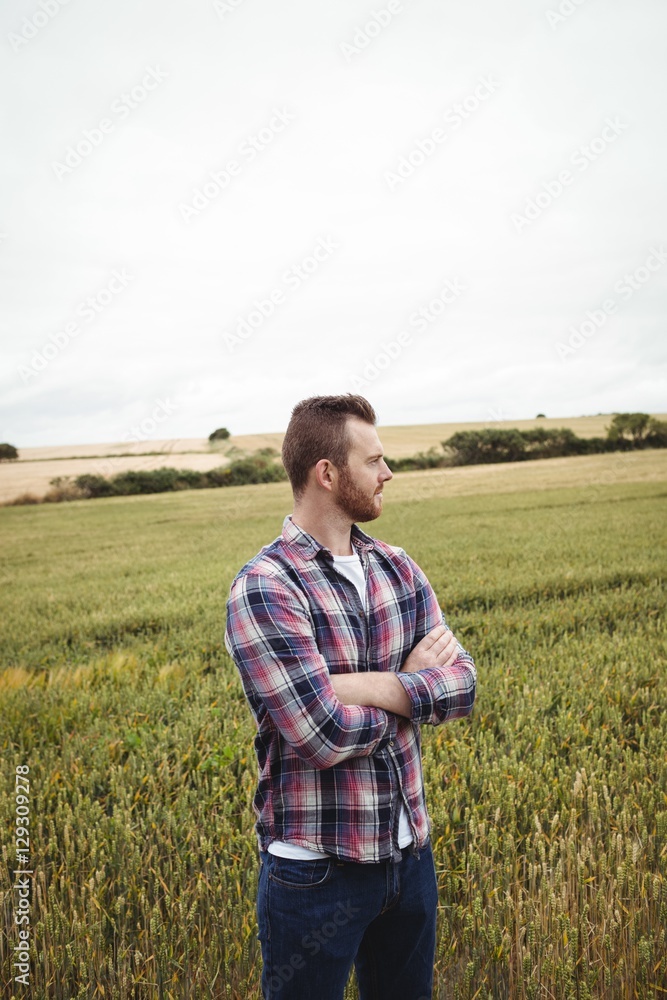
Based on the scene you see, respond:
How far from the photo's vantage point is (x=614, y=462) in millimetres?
43719

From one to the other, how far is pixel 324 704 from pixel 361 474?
80 centimetres

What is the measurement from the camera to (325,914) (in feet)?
6.52

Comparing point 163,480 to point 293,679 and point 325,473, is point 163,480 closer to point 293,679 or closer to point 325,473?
point 325,473

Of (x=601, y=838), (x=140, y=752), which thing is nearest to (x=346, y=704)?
(x=601, y=838)

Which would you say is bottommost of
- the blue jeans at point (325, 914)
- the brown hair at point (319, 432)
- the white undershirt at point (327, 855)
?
the blue jeans at point (325, 914)

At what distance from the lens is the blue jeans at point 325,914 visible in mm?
1986

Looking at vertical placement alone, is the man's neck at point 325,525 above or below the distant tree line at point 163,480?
below

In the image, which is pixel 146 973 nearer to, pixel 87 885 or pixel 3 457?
pixel 87 885

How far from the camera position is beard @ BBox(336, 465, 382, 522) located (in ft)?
7.47

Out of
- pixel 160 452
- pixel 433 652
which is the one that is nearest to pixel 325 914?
pixel 433 652

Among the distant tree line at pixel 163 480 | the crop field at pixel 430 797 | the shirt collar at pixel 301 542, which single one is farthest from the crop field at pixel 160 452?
the shirt collar at pixel 301 542

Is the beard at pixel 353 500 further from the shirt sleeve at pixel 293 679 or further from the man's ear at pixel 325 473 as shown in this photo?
the shirt sleeve at pixel 293 679

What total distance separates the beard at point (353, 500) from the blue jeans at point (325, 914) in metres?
1.17

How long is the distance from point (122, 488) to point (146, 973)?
2015 inches
